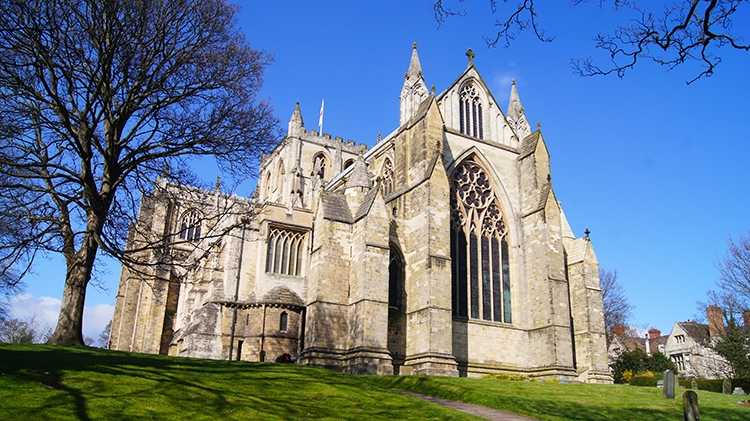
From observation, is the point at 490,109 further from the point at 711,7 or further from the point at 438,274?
the point at 711,7

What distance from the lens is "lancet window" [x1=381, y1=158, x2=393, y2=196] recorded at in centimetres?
2988

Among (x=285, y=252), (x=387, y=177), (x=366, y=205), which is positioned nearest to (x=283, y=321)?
(x=285, y=252)

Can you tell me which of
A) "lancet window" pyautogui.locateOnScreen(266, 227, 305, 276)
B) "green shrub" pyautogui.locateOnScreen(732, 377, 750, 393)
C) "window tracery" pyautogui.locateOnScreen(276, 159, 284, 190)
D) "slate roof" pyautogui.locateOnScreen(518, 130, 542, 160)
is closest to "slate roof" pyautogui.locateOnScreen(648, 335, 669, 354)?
"green shrub" pyautogui.locateOnScreen(732, 377, 750, 393)

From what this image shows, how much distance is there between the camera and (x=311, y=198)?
3650cm

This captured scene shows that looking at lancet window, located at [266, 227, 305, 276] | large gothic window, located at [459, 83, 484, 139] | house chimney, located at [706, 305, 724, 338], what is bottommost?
house chimney, located at [706, 305, 724, 338]

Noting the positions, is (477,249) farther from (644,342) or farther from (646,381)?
(644,342)

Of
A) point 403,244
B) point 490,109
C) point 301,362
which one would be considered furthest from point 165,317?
point 490,109

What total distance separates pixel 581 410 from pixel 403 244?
40.1 feet

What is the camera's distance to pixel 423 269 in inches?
939

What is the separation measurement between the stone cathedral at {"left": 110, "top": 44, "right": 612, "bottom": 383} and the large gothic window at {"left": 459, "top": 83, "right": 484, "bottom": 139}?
0.26 feet

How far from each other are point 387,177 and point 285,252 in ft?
23.1

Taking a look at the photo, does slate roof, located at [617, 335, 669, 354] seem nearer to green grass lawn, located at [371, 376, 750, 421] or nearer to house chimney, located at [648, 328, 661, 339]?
house chimney, located at [648, 328, 661, 339]

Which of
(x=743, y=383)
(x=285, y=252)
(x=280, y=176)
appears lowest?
(x=743, y=383)

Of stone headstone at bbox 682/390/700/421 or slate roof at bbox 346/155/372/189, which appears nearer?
stone headstone at bbox 682/390/700/421
